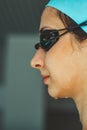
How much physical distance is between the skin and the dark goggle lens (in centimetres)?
2

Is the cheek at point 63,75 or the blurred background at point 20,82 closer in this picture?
the cheek at point 63,75

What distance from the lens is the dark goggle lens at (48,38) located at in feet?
3.76

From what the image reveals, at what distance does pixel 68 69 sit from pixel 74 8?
0.19 m

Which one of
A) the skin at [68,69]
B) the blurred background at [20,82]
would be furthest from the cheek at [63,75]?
the blurred background at [20,82]

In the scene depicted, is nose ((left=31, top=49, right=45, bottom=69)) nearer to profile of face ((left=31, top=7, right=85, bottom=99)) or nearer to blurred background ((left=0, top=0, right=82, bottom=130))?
profile of face ((left=31, top=7, right=85, bottom=99))

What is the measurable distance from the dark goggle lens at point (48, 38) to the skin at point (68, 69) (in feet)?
0.05

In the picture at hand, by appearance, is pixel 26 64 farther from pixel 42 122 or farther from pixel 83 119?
pixel 83 119

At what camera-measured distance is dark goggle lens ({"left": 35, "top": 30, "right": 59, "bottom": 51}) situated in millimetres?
1147

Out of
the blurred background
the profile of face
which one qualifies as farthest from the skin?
the blurred background

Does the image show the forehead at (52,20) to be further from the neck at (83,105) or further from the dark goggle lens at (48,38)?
the neck at (83,105)

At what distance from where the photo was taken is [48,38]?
117 cm

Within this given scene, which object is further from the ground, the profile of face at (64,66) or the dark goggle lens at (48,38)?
the dark goggle lens at (48,38)

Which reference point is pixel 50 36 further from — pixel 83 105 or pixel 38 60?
pixel 83 105

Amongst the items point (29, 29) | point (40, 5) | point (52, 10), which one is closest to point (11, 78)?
point (29, 29)
